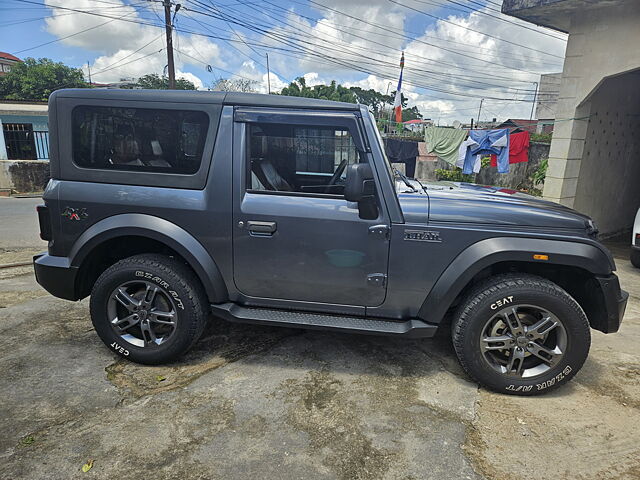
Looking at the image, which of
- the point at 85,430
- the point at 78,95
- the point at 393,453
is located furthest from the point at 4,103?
the point at 393,453

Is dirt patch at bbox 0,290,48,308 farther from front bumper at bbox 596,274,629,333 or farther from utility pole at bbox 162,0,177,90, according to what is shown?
utility pole at bbox 162,0,177,90

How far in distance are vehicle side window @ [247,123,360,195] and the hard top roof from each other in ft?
0.54

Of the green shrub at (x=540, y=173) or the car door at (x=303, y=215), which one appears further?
the green shrub at (x=540, y=173)

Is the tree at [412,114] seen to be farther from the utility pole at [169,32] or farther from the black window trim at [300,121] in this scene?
the black window trim at [300,121]

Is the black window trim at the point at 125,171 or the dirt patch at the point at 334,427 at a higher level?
the black window trim at the point at 125,171

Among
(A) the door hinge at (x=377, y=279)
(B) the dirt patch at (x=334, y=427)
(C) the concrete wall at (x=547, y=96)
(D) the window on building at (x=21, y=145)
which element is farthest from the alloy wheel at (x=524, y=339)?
(C) the concrete wall at (x=547, y=96)

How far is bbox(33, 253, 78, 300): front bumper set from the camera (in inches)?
124

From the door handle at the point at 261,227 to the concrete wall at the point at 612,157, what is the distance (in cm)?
783

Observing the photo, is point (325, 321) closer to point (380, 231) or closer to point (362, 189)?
point (380, 231)

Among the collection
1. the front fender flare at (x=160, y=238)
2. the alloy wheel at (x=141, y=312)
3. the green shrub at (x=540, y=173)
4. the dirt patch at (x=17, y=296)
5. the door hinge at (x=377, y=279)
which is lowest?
the dirt patch at (x=17, y=296)

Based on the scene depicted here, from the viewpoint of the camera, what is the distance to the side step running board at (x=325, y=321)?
292cm

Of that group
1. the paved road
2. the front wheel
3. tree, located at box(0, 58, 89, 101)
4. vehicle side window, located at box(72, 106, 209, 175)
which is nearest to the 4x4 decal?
vehicle side window, located at box(72, 106, 209, 175)

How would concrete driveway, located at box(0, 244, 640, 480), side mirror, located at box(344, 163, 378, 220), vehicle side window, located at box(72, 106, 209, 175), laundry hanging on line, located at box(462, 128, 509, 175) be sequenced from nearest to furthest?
concrete driveway, located at box(0, 244, 640, 480) < side mirror, located at box(344, 163, 378, 220) < vehicle side window, located at box(72, 106, 209, 175) < laundry hanging on line, located at box(462, 128, 509, 175)

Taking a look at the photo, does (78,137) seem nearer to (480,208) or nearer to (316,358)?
(316,358)
